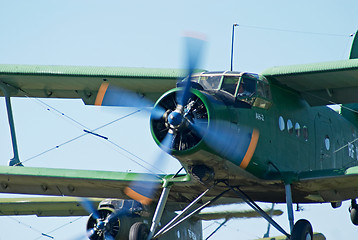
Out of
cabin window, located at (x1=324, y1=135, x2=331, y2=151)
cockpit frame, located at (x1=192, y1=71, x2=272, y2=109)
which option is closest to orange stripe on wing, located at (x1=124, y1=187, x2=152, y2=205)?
cockpit frame, located at (x1=192, y1=71, x2=272, y2=109)

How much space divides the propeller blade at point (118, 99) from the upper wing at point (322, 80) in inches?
128

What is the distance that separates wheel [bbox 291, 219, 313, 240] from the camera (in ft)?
57.3

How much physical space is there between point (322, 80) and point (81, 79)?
6.24m

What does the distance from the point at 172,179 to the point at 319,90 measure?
14.4 feet

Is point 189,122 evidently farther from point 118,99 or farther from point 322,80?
point 322,80

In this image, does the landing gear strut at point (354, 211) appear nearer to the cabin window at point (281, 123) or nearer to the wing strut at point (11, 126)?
the cabin window at point (281, 123)

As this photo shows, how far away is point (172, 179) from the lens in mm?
18953

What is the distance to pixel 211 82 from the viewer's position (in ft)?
57.9

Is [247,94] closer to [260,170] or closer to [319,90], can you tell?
[260,170]

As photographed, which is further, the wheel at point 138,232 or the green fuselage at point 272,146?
the wheel at point 138,232

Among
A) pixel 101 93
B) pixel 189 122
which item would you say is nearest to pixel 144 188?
pixel 101 93

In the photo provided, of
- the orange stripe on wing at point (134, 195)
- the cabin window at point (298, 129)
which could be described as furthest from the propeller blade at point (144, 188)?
the cabin window at point (298, 129)

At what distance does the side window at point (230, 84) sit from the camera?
1747 cm

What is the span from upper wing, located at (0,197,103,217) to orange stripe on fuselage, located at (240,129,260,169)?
9744 mm
